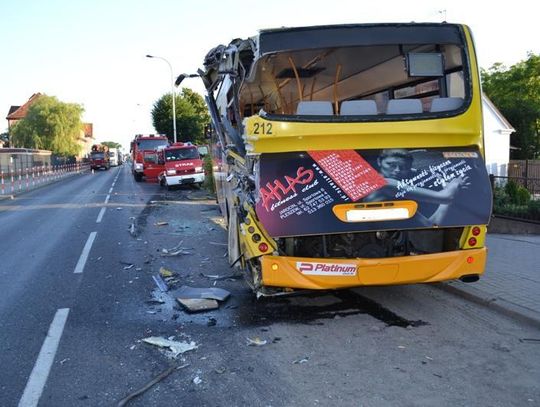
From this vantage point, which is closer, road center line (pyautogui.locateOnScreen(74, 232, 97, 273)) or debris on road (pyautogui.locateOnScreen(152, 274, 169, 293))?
debris on road (pyautogui.locateOnScreen(152, 274, 169, 293))

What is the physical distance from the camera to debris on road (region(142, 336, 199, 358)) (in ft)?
15.5

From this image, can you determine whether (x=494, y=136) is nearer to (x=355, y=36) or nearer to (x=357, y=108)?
(x=355, y=36)

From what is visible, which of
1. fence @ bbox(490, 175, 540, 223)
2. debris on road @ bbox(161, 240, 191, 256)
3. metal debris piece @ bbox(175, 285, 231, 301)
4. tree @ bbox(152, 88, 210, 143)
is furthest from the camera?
tree @ bbox(152, 88, 210, 143)

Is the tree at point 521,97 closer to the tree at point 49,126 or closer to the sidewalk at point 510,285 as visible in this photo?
the sidewalk at point 510,285

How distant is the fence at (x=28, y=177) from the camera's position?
29125mm

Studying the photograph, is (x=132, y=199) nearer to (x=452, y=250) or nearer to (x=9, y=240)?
(x=9, y=240)

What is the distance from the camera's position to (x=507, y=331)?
5.20 meters

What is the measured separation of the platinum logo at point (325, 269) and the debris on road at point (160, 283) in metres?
2.57

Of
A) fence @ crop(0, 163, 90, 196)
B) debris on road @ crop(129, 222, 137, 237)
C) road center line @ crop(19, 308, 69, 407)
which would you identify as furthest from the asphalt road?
fence @ crop(0, 163, 90, 196)

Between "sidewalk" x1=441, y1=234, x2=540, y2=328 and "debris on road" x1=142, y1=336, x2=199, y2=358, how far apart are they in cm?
334

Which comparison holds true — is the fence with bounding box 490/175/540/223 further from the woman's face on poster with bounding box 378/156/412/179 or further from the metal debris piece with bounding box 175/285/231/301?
the metal debris piece with bounding box 175/285/231/301

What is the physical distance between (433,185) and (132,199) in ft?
55.6

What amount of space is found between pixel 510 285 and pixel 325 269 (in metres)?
2.89

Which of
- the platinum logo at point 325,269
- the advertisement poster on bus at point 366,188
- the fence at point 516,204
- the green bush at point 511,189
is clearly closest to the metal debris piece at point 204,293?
the platinum logo at point 325,269
